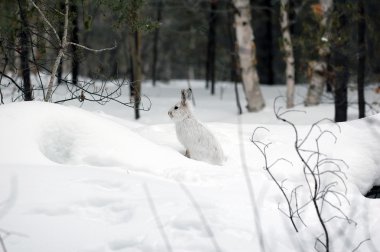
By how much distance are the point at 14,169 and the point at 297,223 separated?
247 cm

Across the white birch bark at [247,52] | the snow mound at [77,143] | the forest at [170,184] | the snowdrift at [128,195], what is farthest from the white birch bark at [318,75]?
the snow mound at [77,143]

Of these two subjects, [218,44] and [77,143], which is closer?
[77,143]

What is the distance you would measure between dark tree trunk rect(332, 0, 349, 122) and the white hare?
5.50m

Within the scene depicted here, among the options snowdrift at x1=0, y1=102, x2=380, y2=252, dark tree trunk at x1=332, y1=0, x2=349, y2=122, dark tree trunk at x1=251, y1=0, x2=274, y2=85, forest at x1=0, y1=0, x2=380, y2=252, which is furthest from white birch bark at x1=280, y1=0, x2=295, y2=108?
snowdrift at x1=0, y1=102, x2=380, y2=252

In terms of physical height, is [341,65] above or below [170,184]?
above

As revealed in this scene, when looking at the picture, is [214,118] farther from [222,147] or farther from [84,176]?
[84,176]

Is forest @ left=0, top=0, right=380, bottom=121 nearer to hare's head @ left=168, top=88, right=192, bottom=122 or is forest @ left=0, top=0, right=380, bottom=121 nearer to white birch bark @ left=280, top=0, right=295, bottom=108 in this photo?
white birch bark @ left=280, top=0, right=295, bottom=108

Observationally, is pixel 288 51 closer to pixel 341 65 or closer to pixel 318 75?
pixel 318 75

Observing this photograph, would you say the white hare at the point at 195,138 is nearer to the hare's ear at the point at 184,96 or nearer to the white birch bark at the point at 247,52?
the hare's ear at the point at 184,96

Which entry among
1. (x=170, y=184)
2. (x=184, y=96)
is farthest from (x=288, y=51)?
(x=170, y=184)

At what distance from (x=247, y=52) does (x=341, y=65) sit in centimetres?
289

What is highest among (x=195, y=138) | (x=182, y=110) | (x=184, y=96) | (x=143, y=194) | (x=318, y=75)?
(x=318, y=75)

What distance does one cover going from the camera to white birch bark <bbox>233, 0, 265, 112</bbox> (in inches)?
550

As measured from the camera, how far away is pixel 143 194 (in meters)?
4.26
